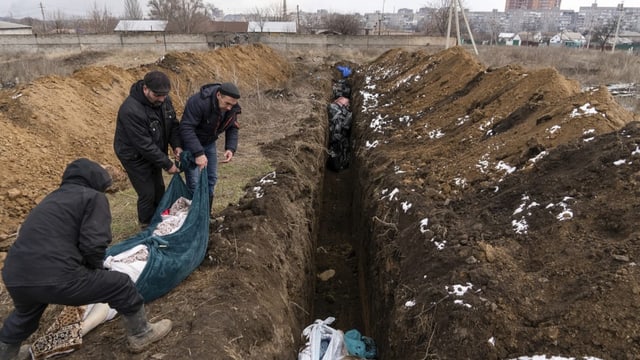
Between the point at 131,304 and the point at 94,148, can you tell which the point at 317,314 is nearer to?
the point at 131,304

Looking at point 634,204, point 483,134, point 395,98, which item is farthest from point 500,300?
point 395,98

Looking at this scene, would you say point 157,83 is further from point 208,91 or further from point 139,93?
point 208,91

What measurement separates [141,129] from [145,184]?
698 mm

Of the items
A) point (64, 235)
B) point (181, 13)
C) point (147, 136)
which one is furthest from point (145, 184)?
point (181, 13)

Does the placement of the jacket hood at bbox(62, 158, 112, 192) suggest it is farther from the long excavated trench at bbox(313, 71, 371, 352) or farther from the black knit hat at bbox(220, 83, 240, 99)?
the long excavated trench at bbox(313, 71, 371, 352)

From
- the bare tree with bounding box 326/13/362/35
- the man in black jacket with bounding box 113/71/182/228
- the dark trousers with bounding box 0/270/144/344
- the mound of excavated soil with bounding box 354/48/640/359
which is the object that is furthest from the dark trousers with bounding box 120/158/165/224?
the bare tree with bounding box 326/13/362/35

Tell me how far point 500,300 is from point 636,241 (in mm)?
1176

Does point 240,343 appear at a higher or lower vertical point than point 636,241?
lower

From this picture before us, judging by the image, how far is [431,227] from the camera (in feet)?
14.9

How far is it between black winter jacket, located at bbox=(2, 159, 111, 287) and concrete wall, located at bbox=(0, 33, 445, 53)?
28.4 meters

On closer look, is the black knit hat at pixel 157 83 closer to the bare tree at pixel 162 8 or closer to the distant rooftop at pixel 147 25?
the distant rooftop at pixel 147 25

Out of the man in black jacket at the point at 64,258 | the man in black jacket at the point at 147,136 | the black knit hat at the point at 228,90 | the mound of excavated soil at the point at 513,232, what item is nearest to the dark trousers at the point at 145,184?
the man in black jacket at the point at 147,136

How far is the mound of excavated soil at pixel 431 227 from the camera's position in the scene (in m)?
3.17

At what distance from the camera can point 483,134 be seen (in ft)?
21.7
